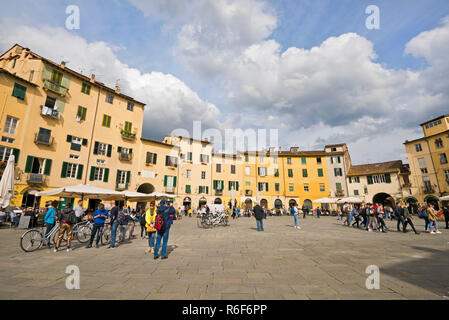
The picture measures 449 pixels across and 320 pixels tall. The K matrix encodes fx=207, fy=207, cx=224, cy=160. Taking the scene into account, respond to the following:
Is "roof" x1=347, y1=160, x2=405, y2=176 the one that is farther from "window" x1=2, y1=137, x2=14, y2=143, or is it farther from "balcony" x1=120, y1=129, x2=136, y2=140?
"window" x1=2, y1=137, x2=14, y2=143

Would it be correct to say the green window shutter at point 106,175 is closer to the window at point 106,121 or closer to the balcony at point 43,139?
the window at point 106,121

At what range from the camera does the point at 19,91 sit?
18828mm

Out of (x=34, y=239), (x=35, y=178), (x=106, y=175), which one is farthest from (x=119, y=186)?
(x=34, y=239)

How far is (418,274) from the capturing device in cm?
435

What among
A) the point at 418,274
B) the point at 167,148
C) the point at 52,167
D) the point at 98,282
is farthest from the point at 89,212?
the point at 167,148

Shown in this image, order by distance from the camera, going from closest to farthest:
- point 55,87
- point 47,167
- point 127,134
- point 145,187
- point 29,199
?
1. point 29,199
2. point 47,167
3. point 55,87
4. point 127,134
5. point 145,187

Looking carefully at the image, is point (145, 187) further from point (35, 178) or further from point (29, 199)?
point (29, 199)

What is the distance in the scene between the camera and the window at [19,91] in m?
18.5

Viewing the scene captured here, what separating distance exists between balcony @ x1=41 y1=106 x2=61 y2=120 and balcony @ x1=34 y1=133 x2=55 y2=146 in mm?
2098

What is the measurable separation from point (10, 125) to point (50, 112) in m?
3.32

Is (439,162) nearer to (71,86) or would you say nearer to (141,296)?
(141,296)

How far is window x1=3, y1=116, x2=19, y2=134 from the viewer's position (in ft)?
58.5

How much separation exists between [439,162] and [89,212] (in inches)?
1653

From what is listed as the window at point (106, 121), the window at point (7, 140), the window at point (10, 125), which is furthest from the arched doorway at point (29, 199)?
the window at point (106, 121)
